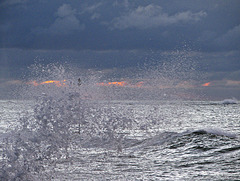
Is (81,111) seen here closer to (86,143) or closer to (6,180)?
(86,143)

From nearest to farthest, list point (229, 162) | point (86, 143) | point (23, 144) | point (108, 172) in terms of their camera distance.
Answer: point (23, 144) → point (108, 172) → point (229, 162) → point (86, 143)

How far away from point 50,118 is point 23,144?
392cm

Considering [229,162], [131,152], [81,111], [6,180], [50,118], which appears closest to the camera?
[6,180]

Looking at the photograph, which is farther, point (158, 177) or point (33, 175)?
point (158, 177)

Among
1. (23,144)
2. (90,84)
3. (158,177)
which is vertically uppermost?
(90,84)

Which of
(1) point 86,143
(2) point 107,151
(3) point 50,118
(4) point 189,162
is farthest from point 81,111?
(4) point 189,162

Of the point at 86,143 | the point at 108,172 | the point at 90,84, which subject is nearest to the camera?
the point at 108,172

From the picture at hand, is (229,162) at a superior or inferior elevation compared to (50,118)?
inferior

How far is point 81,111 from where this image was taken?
823 inches

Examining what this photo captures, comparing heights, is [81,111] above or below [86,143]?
above

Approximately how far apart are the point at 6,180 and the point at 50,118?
212 inches

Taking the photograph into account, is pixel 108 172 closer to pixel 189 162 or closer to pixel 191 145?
pixel 189 162

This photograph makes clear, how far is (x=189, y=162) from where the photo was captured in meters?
12.4

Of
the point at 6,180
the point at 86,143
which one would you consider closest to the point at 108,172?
the point at 6,180
